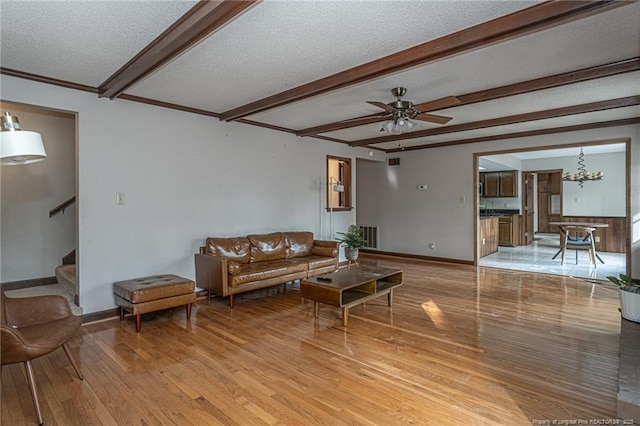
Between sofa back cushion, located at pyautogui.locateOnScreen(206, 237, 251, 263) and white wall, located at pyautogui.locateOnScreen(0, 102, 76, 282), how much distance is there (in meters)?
2.27

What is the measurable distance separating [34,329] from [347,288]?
8.41 feet

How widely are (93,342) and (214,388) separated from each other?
1.61 m

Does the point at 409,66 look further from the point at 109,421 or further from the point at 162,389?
the point at 109,421

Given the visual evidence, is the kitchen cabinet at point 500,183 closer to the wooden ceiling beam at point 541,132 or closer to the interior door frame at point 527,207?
the interior door frame at point 527,207

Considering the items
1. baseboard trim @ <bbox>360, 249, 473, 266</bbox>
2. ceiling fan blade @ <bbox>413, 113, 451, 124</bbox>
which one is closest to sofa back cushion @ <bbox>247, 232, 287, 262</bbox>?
ceiling fan blade @ <bbox>413, 113, 451, 124</bbox>

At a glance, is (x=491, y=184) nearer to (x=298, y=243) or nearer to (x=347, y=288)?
(x=298, y=243)

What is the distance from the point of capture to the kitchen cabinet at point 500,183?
9.95m

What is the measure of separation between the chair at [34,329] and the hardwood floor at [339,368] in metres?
0.36

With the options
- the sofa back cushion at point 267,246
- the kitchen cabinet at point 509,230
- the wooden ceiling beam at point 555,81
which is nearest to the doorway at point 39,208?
the sofa back cushion at point 267,246

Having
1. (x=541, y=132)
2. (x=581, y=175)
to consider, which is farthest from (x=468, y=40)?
(x=581, y=175)

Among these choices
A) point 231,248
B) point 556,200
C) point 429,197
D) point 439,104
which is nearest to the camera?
point 439,104

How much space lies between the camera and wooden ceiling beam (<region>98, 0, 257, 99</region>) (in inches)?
82.7

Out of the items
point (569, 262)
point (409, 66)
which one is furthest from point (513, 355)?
point (569, 262)

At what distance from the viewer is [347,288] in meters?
3.57
